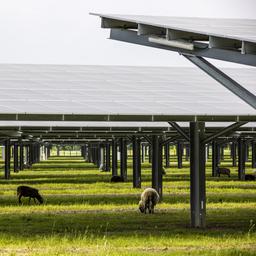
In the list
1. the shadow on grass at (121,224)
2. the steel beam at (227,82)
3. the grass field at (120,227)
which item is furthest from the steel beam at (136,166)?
the steel beam at (227,82)

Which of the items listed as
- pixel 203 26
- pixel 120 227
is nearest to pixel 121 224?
pixel 120 227

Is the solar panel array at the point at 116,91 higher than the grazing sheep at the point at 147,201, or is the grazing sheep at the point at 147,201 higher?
the solar panel array at the point at 116,91

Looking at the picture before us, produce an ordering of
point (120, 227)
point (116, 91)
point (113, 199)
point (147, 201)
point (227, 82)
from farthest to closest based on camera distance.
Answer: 1. point (113, 199)
2. point (147, 201)
3. point (116, 91)
4. point (120, 227)
5. point (227, 82)

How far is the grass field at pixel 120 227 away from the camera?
17.8m

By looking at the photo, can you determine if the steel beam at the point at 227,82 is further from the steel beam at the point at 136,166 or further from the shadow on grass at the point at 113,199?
the steel beam at the point at 136,166

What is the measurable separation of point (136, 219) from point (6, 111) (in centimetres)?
725

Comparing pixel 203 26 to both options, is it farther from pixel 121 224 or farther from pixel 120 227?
pixel 121 224

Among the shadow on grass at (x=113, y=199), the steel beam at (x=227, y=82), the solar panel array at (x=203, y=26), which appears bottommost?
the shadow on grass at (x=113, y=199)

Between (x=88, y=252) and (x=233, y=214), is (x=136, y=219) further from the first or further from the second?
(x=88, y=252)

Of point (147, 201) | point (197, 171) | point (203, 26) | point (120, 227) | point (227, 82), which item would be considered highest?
point (203, 26)

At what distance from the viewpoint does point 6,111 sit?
1939cm

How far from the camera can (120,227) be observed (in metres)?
22.5

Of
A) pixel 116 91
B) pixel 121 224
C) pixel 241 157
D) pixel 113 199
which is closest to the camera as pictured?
pixel 121 224

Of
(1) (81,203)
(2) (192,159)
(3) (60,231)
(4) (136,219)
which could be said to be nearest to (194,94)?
(2) (192,159)
